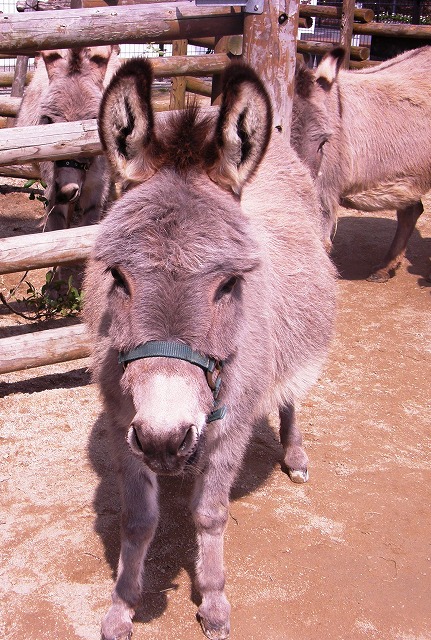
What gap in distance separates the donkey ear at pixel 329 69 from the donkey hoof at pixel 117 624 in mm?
5597

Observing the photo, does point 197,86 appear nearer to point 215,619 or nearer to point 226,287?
point 226,287

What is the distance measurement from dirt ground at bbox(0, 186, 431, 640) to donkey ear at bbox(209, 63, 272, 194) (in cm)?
175

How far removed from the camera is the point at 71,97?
18.2 ft

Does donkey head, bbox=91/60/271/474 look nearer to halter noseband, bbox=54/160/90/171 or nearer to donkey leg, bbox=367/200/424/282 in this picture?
halter noseband, bbox=54/160/90/171

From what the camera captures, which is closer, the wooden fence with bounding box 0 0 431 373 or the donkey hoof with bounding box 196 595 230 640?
the donkey hoof with bounding box 196 595 230 640

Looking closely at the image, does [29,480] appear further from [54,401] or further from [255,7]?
[255,7]

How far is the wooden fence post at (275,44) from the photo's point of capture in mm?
4230

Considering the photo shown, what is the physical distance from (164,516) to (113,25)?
2780 mm

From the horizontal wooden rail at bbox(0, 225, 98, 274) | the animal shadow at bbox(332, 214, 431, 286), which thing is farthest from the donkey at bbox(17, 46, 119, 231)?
the animal shadow at bbox(332, 214, 431, 286)

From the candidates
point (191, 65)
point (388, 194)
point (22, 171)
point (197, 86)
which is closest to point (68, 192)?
point (191, 65)

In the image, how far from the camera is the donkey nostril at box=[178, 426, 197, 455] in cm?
210

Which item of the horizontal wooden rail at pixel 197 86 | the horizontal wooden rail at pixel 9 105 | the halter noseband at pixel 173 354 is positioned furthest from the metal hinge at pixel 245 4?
the horizontal wooden rail at pixel 197 86

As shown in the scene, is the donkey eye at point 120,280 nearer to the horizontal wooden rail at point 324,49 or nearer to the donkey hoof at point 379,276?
the donkey hoof at point 379,276

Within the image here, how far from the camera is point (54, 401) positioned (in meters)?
4.50
